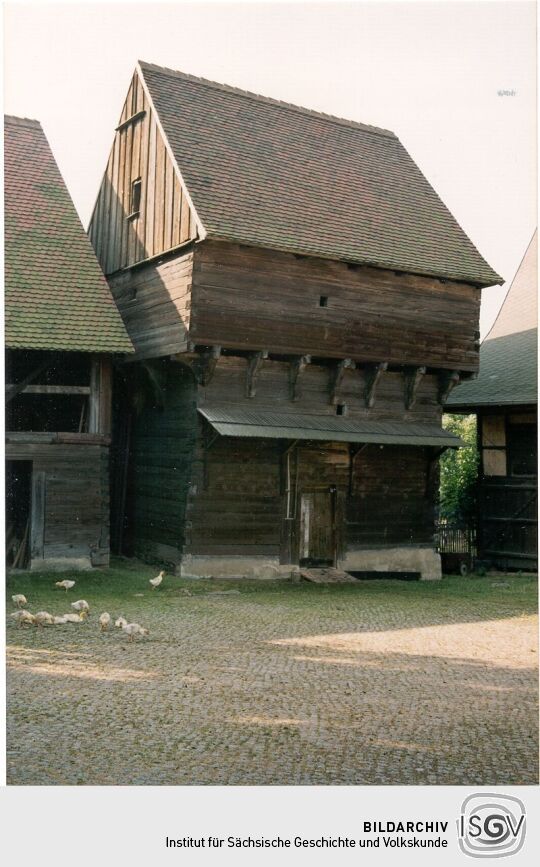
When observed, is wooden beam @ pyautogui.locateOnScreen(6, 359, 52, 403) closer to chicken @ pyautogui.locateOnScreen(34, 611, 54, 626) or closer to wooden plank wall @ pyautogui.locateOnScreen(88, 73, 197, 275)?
wooden plank wall @ pyautogui.locateOnScreen(88, 73, 197, 275)

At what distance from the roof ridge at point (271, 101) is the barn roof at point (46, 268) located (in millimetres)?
3552

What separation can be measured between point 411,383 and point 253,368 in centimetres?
475

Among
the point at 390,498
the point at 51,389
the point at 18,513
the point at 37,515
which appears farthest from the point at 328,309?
the point at 18,513

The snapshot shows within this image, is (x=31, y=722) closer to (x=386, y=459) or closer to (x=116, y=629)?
(x=116, y=629)

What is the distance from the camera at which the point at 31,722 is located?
868 centimetres

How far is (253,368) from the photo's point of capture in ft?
65.7

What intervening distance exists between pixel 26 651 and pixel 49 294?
9.58 meters

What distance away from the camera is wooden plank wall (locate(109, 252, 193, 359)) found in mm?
19328

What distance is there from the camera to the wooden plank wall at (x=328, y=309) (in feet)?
63.2

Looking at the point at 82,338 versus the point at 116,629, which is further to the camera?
the point at 82,338

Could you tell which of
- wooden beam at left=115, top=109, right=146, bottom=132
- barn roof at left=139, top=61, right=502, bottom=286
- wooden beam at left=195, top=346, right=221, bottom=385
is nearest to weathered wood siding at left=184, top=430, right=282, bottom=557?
wooden beam at left=195, top=346, right=221, bottom=385
